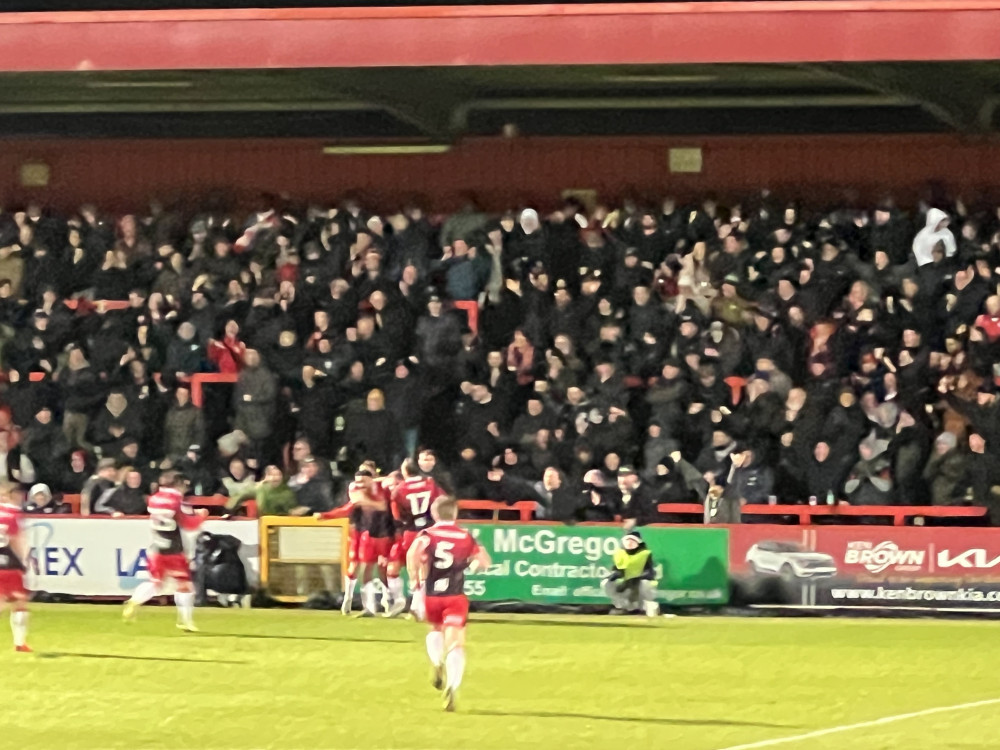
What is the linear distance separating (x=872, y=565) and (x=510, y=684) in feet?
19.5

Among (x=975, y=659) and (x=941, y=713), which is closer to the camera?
(x=941, y=713)

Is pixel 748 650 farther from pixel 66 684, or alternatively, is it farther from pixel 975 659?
pixel 66 684

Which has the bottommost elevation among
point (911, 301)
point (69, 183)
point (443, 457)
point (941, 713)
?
point (941, 713)

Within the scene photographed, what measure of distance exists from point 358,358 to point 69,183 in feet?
26.5

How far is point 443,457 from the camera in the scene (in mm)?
21250

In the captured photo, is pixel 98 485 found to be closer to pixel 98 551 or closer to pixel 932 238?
pixel 98 551

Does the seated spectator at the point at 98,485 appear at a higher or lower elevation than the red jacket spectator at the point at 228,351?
lower

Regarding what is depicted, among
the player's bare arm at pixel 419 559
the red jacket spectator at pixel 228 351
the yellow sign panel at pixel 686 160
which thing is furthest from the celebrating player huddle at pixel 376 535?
the yellow sign panel at pixel 686 160

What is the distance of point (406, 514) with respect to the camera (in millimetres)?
19484

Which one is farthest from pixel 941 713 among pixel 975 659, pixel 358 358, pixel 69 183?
pixel 69 183

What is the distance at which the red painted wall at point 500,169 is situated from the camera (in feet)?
84.2

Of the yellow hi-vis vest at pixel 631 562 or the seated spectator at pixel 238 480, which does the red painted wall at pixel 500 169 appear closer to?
the seated spectator at pixel 238 480

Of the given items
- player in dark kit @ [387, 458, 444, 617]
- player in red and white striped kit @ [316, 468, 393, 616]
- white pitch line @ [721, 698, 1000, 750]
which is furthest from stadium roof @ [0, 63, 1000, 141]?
white pitch line @ [721, 698, 1000, 750]

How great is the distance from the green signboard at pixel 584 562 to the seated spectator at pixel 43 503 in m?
4.91
